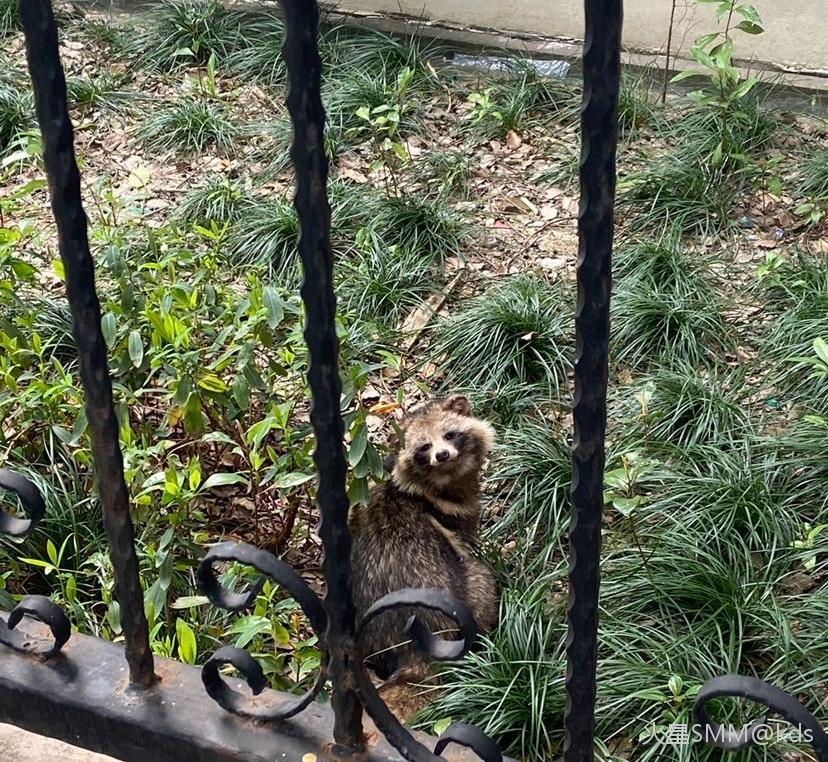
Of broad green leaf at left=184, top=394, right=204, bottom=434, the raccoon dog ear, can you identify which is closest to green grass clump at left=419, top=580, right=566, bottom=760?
the raccoon dog ear

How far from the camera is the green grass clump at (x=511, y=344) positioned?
4914 millimetres

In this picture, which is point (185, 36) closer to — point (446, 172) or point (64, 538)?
point (446, 172)

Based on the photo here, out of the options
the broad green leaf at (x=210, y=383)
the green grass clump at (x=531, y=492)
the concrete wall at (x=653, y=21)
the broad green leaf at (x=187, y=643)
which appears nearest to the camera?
the broad green leaf at (x=187, y=643)

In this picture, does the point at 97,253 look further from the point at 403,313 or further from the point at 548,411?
the point at 548,411

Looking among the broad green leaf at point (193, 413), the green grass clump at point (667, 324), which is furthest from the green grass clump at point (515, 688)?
the green grass clump at point (667, 324)

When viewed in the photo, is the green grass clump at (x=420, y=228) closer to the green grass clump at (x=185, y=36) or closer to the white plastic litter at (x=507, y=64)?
the white plastic litter at (x=507, y=64)

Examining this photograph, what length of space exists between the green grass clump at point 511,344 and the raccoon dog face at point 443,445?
1.93 ft

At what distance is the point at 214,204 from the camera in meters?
6.07

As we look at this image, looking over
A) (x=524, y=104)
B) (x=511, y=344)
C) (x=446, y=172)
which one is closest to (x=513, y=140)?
(x=524, y=104)

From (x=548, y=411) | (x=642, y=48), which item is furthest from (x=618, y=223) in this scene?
(x=642, y=48)

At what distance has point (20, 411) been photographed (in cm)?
403

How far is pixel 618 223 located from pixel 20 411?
3283 mm

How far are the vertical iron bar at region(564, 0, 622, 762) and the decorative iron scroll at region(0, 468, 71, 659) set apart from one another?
2.82ft

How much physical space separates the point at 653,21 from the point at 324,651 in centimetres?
679
